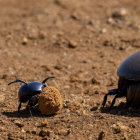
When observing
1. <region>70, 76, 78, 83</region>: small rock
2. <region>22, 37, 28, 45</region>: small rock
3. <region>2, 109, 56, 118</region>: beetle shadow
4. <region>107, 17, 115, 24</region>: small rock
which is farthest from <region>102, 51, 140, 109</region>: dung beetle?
<region>107, 17, 115, 24</region>: small rock

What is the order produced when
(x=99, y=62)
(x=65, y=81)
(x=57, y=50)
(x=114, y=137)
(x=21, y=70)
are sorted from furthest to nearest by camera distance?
(x=57, y=50), (x=99, y=62), (x=21, y=70), (x=65, y=81), (x=114, y=137)

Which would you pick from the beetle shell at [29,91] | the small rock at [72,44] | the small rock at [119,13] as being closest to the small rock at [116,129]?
the beetle shell at [29,91]

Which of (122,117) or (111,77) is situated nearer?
(122,117)

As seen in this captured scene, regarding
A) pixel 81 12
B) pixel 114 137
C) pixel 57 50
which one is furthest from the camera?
pixel 81 12

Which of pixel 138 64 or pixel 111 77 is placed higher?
pixel 138 64

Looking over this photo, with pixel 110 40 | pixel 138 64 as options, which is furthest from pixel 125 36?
pixel 138 64

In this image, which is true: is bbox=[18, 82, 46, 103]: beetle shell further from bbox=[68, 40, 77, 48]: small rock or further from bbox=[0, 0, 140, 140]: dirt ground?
bbox=[68, 40, 77, 48]: small rock

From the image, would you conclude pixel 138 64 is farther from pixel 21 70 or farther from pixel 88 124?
pixel 21 70
